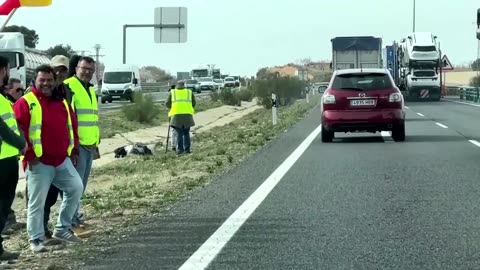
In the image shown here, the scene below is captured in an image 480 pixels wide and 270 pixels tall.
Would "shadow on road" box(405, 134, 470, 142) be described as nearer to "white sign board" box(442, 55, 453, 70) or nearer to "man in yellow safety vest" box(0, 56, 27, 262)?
"man in yellow safety vest" box(0, 56, 27, 262)

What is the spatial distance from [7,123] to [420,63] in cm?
4653

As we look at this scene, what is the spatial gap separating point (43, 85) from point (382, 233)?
3.52 metres

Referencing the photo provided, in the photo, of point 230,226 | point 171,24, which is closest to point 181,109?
point 230,226

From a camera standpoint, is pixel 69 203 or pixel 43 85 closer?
pixel 43 85

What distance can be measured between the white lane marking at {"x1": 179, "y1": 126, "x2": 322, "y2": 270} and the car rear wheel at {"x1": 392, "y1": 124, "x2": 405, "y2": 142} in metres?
5.92

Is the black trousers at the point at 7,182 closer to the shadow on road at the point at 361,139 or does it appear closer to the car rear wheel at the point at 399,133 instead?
the car rear wheel at the point at 399,133

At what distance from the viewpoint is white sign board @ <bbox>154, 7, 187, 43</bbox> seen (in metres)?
40.5

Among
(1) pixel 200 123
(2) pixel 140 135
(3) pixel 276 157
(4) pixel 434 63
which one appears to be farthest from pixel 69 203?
(4) pixel 434 63

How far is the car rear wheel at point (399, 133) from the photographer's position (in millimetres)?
21047

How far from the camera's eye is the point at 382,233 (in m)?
8.87

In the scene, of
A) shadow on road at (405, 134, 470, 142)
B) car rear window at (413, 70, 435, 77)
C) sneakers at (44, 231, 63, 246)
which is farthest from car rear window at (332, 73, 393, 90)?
car rear window at (413, 70, 435, 77)

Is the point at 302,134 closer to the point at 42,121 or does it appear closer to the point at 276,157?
the point at 276,157

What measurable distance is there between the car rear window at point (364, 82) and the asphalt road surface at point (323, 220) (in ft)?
12.5

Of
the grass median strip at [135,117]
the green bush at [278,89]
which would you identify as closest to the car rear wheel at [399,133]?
the grass median strip at [135,117]
